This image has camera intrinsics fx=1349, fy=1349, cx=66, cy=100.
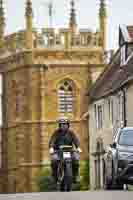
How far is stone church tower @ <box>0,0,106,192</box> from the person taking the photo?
308ft

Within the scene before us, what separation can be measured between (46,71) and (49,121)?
11.5 feet

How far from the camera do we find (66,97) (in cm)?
9538

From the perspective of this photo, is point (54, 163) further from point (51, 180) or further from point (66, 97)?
point (66, 97)

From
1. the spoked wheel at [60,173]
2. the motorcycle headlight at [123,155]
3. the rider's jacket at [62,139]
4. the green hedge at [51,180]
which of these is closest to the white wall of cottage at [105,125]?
the green hedge at [51,180]

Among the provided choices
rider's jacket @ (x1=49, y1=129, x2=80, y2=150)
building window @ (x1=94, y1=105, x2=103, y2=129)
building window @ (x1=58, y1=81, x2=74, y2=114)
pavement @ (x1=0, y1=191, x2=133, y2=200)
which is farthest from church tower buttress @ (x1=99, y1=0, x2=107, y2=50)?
pavement @ (x1=0, y1=191, x2=133, y2=200)

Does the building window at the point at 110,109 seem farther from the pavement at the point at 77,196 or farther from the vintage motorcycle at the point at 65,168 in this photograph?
the pavement at the point at 77,196

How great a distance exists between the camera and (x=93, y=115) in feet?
219

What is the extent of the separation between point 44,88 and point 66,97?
2076 millimetres

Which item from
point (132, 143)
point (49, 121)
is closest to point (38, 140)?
point (49, 121)

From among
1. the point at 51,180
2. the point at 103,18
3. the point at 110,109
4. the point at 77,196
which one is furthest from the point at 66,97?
the point at 77,196

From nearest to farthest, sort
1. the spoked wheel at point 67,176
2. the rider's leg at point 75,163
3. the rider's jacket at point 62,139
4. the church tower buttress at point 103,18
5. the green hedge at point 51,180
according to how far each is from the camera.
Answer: the spoked wheel at point 67,176 → the rider's leg at point 75,163 → the rider's jacket at point 62,139 → the green hedge at point 51,180 → the church tower buttress at point 103,18

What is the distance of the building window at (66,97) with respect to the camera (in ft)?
311

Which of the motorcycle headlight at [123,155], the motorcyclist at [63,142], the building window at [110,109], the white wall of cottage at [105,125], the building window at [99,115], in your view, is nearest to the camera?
the motorcyclist at [63,142]

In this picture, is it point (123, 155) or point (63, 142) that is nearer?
point (63, 142)
